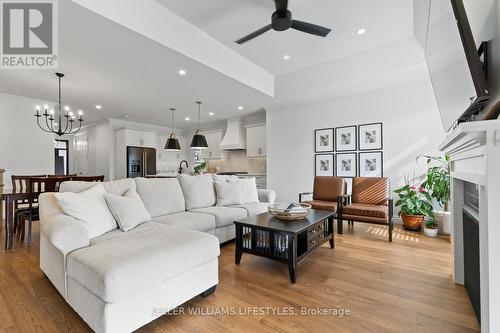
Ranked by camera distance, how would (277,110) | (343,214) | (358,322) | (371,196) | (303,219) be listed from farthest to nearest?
(277,110) → (371,196) → (343,214) → (303,219) → (358,322)

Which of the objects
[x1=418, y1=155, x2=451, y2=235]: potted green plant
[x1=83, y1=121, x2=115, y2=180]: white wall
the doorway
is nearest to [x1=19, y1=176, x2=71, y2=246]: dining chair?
[x1=83, y1=121, x2=115, y2=180]: white wall

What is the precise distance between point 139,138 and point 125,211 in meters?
5.33

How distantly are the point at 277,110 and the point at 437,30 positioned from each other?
3.97 metres

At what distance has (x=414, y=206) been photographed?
3.64 meters

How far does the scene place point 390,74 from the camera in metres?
3.81

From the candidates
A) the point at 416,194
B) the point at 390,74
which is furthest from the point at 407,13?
the point at 416,194

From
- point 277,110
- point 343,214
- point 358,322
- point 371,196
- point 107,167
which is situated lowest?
point 358,322

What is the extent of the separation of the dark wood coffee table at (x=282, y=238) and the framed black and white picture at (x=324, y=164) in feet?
7.99

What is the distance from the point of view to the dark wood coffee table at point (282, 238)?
2064 mm

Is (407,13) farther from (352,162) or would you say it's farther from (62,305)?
(62,305)

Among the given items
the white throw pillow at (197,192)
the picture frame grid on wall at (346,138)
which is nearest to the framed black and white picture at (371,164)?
the picture frame grid on wall at (346,138)

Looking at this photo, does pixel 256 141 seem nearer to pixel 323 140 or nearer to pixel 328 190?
pixel 323 140

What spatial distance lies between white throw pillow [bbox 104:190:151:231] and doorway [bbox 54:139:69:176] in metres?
8.49

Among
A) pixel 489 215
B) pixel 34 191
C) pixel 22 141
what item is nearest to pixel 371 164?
pixel 489 215
